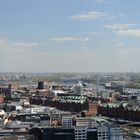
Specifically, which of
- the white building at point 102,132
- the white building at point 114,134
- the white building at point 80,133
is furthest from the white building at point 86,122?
the white building at point 114,134

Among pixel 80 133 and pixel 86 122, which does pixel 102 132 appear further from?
pixel 86 122

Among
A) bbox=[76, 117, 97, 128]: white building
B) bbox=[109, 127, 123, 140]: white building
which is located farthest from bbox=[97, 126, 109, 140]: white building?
bbox=[76, 117, 97, 128]: white building

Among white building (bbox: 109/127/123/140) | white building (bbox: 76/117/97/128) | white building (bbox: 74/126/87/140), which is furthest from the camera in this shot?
white building (bbox: 76/117/97/128)

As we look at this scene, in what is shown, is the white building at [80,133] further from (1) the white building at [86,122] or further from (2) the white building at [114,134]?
(1) the white building at [86,122]

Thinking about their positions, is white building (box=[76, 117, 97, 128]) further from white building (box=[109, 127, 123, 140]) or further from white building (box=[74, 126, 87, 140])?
white building (box=[109, 127, 123, 140])

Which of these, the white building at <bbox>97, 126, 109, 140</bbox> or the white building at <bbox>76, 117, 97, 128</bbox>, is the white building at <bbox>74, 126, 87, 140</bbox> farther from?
the white building at <bbox>76, 117, 97, 128</bbox>

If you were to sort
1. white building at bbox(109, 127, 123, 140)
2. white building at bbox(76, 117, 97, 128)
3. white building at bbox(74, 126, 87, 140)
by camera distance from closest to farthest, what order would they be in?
1. white building at bbox(109, 127, 123, 140)
2. white building at bbox(74, 126, 87, 140)
3. white building at bbox(76, 117, 97, 128)

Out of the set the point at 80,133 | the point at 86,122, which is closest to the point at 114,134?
the point at 80,133

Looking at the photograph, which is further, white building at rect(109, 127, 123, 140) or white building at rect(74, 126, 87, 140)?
white building at rect(74, 126, 87, 140)

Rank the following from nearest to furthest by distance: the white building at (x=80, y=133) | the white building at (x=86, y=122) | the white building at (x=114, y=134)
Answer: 1. the white building at (x=114, y=134)
2. the white building at (x=80, y=133)
3. the white building at (x=86, y=122)

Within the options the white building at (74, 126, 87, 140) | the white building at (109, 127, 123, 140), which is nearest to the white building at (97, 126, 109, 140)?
the white building at (109, 127, 123, 140)

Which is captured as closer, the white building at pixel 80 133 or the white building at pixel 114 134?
the white building at pixel 114 134
